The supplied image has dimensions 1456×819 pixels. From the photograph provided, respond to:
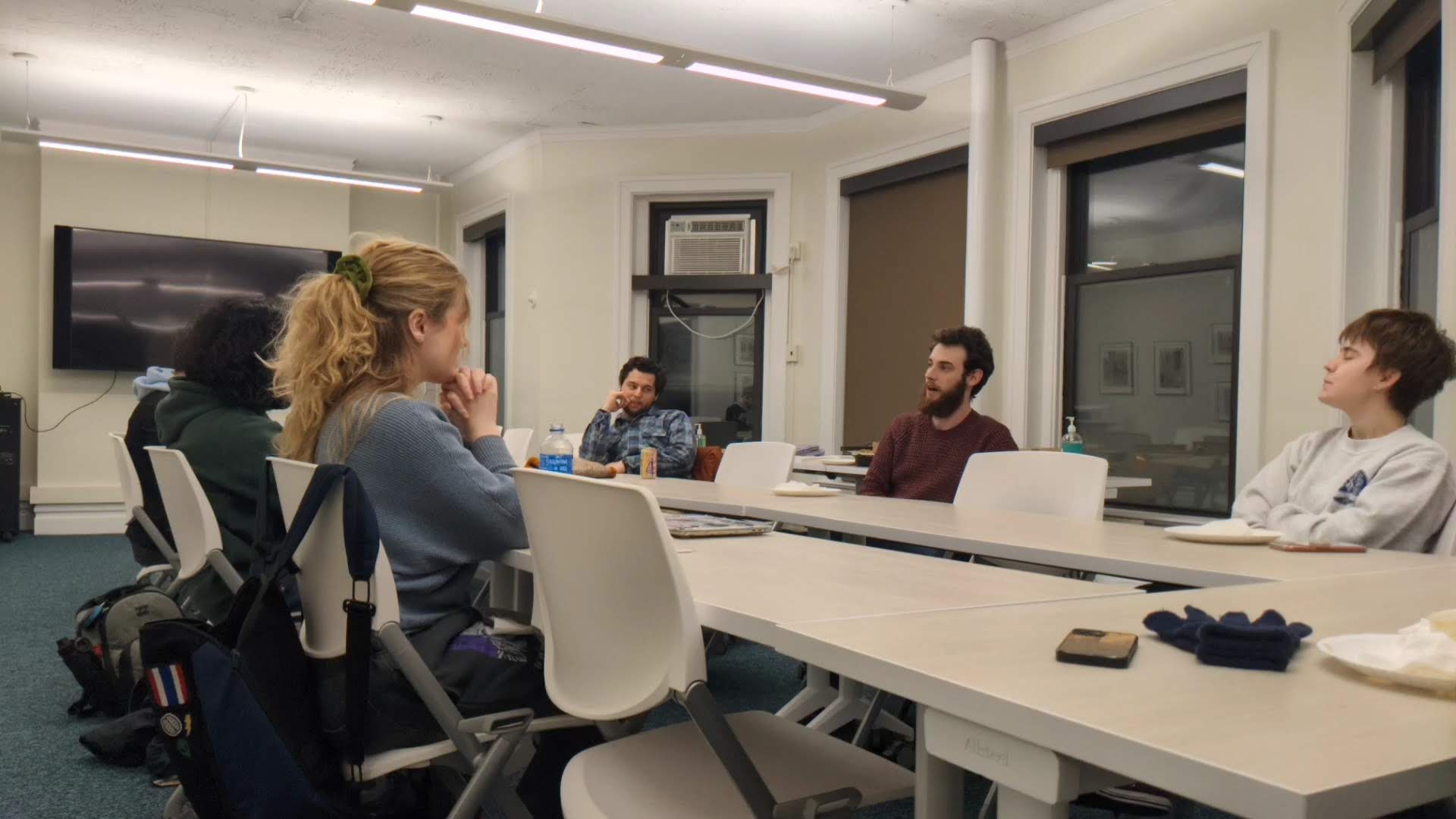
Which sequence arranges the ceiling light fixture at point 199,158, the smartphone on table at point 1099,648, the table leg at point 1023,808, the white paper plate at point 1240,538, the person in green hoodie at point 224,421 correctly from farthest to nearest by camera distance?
the ceiling light fixture at point 199,158 → the person in green hoodie at point 224,421 → the white paper plate at point 1240,538 → the smartphone on table at point 1099,648 → the table leg at point 1023,808

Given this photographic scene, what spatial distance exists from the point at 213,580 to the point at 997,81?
4233mm

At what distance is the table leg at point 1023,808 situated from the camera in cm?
80

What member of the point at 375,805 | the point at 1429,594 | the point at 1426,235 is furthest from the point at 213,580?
the point at 1426,235

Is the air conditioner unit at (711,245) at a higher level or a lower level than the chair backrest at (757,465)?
higher

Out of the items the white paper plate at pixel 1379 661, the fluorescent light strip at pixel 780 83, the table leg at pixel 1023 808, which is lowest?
the table leg at pixel 1023 808

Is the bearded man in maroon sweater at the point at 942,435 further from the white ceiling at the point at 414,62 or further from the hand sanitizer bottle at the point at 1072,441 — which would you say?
the white ceiling at the point at 414,62

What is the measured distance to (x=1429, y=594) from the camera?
1.40m

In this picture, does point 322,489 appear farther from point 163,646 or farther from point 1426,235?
point 1426,235

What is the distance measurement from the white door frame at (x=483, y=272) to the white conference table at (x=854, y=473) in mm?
2554

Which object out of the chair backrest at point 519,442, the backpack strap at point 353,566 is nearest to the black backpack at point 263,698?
the backpack strap at point 353,566

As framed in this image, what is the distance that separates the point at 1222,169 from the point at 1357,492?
8.59 feet

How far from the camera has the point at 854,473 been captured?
474 cm

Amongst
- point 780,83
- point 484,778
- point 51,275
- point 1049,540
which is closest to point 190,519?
point 484,778

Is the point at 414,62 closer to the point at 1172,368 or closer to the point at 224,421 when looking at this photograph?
the point at 224,421
